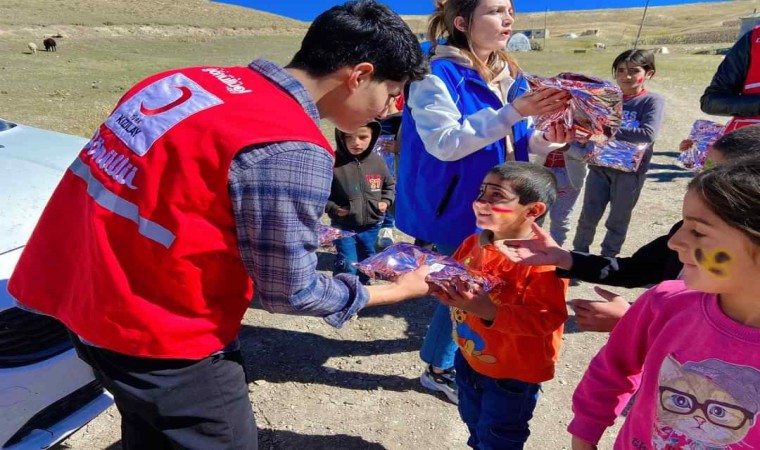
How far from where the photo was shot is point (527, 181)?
2.20 m

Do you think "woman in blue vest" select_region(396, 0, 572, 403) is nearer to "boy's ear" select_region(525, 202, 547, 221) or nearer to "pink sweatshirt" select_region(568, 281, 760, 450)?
"boy's ear" select_region(525, 202, 547, 221)

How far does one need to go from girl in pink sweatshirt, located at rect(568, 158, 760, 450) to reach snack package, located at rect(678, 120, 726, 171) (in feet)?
9.37

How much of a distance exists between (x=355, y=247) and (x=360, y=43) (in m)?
2.66

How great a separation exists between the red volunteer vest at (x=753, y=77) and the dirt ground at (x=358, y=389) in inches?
64.7

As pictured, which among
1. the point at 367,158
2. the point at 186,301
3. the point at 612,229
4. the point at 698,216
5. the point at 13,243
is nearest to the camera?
the point at 698,216

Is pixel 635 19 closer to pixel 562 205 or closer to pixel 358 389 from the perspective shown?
pixel 562 205

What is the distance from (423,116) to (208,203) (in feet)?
4.59

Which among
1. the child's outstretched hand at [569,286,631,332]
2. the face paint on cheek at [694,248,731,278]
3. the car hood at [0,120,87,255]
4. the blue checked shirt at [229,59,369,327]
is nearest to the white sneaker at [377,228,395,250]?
the car hood at [0,120,87,255]

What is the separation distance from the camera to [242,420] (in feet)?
5.57

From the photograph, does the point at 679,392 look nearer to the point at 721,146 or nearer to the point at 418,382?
the point at 721,146

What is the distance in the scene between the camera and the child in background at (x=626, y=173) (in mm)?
4371

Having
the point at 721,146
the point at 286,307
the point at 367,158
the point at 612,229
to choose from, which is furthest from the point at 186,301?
the point at 612,229

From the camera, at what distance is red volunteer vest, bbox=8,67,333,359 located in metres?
1.32

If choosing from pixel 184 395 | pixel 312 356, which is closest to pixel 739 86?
pixel 312 356
